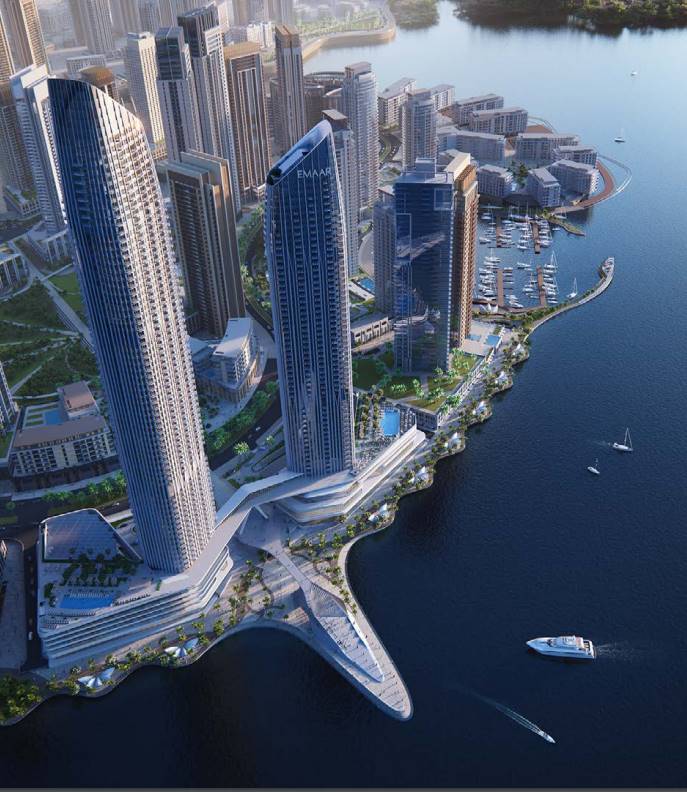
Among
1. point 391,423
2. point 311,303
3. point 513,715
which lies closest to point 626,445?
point 391,423

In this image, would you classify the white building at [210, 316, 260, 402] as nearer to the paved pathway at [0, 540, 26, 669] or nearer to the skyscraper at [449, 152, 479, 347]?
the skyscraper at [449, 152, 479, 347]

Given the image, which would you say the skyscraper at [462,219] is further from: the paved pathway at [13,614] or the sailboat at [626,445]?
the paved pathway at [13,614]

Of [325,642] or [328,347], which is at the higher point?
[328,347]

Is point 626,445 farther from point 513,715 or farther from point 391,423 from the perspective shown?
point 513,715

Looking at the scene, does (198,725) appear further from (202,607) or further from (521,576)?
(521,576)

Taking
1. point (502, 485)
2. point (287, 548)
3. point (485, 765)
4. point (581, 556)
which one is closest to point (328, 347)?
point (287, 548)
